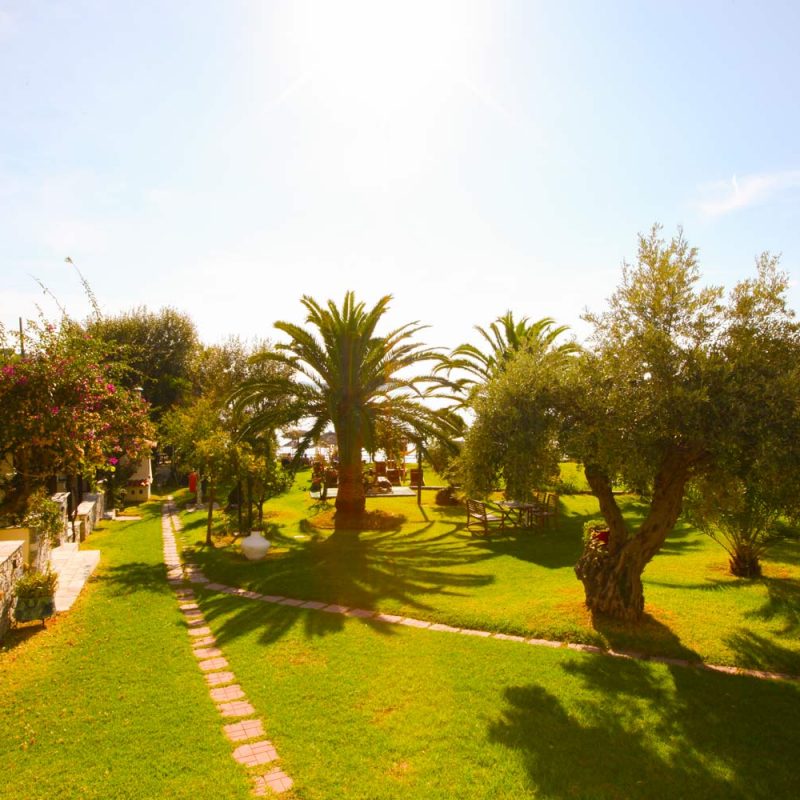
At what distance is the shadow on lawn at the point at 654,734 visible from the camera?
479cm

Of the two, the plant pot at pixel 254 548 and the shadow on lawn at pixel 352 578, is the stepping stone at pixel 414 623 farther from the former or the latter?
the plant pot at pixel 254 548

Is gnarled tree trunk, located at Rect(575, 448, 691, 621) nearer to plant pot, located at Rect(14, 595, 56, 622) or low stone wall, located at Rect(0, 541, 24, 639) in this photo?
plant pot, located at Rect(14, 595, 56, 622)

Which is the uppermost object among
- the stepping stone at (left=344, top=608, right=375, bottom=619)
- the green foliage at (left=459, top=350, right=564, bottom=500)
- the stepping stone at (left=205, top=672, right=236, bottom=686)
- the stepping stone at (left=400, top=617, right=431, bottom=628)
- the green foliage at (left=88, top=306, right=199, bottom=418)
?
the green foliage at (left=88, top=306, right=199, bottom=418)

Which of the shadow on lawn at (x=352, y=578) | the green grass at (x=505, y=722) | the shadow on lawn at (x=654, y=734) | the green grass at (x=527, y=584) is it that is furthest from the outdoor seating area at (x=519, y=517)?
the shadow on lawn at (x=654, y=734)

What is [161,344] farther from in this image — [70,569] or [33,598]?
[33,598]

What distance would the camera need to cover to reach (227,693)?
262 inches

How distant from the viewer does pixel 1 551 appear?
29.5 ft

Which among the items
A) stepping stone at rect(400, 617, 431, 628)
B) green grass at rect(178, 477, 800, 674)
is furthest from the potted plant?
stepping stone at rect(400, 617, 431, 628)

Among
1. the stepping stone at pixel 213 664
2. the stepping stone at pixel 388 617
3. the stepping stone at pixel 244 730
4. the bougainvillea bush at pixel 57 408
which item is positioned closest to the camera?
the stepping stone at pixel 244 730

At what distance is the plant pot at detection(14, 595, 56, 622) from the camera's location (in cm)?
890

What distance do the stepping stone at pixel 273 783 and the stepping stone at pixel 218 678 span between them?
2.23m

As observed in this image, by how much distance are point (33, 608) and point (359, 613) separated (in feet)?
17.1

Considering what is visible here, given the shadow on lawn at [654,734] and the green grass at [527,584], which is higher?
the green grass at [527,584]

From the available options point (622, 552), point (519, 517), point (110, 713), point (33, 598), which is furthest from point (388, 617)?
point (519, 517)
